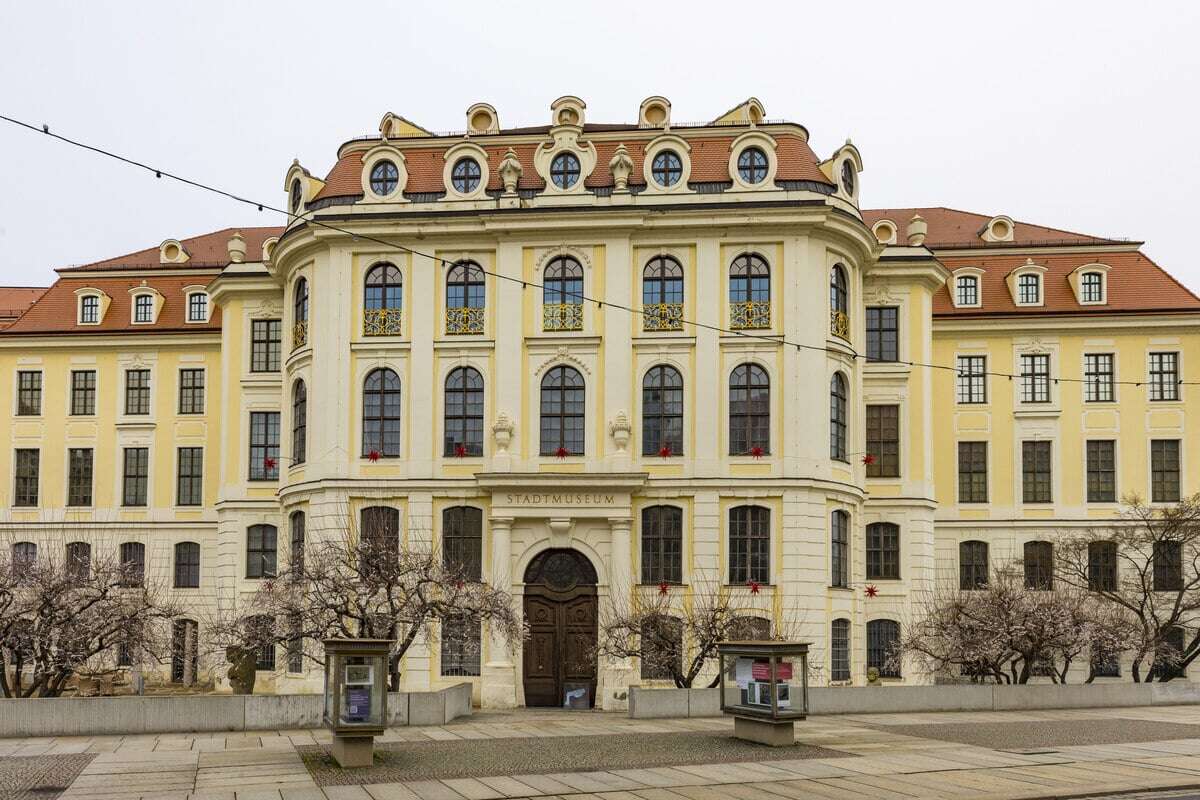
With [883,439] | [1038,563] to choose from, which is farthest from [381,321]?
[1038,563]

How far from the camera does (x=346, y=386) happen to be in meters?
41.8

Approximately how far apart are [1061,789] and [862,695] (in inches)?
512

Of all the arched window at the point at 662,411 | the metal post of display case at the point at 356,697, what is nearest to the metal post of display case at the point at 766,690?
the metal post of display case at the point at 356,697

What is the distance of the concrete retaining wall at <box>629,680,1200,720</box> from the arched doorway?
7.90 meters

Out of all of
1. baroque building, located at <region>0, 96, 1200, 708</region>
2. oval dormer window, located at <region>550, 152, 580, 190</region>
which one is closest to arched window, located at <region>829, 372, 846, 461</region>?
baroque building, located at <region>0, 96, 1200, 708</region>

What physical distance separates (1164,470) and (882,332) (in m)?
11.5

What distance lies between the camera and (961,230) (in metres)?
55.0

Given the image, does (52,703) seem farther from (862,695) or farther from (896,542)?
(896,542)

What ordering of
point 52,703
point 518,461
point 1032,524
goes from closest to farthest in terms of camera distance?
point 52,703
point 518,461
point 1032,524

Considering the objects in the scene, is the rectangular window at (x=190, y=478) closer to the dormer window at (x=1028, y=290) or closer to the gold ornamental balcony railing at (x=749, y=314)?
the gold ornamental balcony railing at (x=749, y=314)

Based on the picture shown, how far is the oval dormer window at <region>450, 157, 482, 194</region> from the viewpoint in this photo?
42469mm

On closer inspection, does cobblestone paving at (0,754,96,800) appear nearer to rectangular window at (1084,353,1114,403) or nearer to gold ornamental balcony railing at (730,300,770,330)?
gold ornamental balcony railing at (730,300,770,330)

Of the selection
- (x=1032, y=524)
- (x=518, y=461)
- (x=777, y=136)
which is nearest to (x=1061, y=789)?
(x=518, y=461)

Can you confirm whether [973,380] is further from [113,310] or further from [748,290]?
[113,310]
